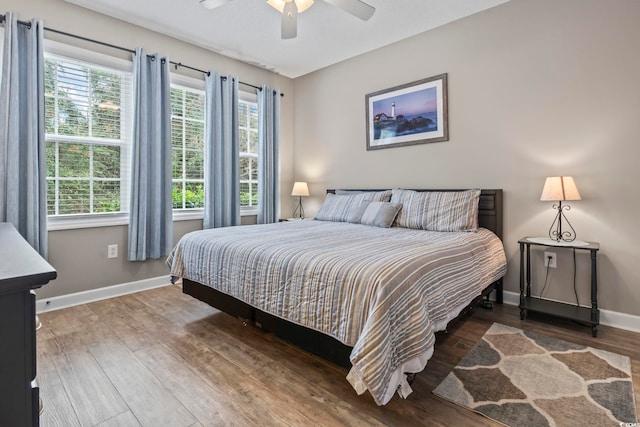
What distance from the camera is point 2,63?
2.54 metres

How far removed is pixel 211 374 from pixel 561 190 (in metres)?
2.73

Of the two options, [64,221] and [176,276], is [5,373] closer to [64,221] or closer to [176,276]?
[176,276]

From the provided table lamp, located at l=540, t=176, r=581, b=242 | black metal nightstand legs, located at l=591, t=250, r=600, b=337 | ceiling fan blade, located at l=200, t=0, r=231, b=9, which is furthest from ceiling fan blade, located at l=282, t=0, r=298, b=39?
black metal nightstand legs, located at l=591, t=250, r=600, b=337

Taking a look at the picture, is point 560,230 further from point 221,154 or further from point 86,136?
point 86,136

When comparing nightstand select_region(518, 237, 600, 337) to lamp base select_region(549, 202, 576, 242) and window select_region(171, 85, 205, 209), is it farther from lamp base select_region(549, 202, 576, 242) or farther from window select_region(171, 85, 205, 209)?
window select_region(171, 85, 205, 209)

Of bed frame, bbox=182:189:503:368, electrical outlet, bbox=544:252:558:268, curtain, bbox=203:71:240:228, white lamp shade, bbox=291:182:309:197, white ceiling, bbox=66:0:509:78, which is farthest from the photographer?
white lamp shade, bbox=291:182:309:197

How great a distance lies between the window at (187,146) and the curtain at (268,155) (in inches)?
31.4

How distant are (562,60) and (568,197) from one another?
117cm

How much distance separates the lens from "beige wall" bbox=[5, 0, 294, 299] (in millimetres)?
2836

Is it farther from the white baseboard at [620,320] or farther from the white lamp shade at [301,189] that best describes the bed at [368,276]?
the white lamp shade at [301,189]

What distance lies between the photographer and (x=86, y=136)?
3.06 m

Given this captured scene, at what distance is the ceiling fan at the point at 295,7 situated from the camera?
8.11 ft

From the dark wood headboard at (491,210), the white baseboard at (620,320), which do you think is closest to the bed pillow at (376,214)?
the dark wood headboard at (491,210)

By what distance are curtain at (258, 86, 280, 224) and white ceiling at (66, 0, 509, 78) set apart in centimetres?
60
